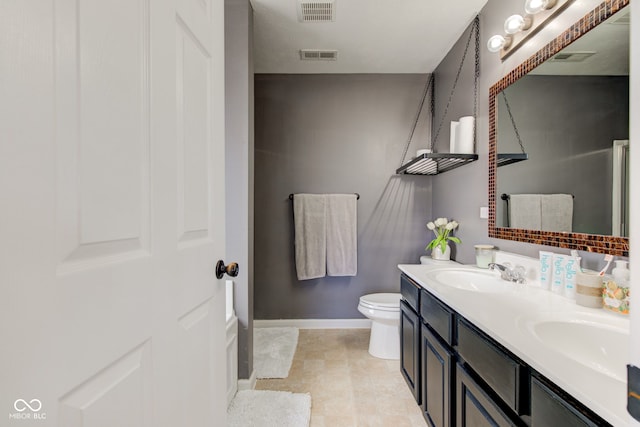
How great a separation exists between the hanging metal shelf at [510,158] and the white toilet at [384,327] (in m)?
1.25

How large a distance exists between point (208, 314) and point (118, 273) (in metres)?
0.45

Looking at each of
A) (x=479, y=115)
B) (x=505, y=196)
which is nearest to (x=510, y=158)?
(x=505, y=196)

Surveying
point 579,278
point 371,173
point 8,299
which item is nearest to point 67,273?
point 8,299

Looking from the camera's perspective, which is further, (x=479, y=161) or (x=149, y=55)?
(x=479, y=161)

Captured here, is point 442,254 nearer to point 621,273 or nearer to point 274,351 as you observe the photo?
point 621,273

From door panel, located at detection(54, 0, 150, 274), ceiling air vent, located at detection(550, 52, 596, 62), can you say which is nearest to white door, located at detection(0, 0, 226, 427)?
door panel, located at detection(54, 0, 150, 274)

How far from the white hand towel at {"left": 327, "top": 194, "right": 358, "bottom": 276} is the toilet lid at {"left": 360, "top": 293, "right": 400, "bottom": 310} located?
0.36 m

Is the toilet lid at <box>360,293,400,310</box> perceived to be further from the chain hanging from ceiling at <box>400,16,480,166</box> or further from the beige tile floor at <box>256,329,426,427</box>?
the chain hanging from ceiling at <box>400,16,480,166</box>

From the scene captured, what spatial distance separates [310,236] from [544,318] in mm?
2048

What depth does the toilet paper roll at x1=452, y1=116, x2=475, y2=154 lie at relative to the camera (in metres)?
2.00

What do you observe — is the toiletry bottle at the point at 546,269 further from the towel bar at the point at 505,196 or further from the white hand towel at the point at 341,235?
the white hand towel at the point at 341,235

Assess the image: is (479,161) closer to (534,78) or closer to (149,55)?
(534,78)

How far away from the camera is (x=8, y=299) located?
35cm

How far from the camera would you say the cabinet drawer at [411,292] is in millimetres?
1649
